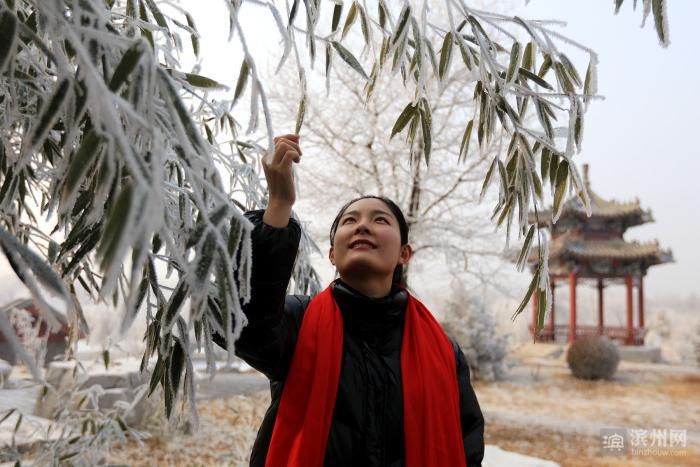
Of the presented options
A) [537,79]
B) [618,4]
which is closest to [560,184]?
[537,79]

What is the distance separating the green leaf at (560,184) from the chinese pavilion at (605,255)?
11.6 m

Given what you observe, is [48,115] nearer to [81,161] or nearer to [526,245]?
[81,161]

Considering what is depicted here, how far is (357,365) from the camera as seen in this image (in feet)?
3.48

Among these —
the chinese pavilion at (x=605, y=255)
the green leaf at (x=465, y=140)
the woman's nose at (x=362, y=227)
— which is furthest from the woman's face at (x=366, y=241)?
the chinese pavilion at (x=605, y=255)

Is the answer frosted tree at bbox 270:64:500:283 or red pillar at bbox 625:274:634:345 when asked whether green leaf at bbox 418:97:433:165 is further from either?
red pillar at bbox 625:274:634:345

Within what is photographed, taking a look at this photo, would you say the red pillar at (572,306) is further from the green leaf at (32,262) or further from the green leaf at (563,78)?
the green leaf at (32,262)

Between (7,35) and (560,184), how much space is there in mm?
775

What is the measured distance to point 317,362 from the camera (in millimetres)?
1016

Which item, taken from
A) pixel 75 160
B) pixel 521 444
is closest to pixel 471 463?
pixel 75 160

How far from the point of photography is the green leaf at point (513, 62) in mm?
849

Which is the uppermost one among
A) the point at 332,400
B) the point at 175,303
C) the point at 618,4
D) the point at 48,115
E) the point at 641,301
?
the point at 641,301

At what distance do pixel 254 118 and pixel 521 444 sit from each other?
5.08 metres

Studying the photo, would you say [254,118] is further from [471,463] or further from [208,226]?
[471,463]

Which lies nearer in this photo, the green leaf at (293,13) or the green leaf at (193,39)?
the green leaf at (293,13)
